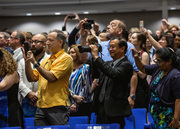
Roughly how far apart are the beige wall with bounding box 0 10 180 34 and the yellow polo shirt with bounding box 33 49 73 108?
560 centimetres

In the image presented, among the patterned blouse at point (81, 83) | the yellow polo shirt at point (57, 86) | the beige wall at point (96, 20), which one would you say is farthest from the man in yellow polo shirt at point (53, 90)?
the beige wall at point (96, 20)

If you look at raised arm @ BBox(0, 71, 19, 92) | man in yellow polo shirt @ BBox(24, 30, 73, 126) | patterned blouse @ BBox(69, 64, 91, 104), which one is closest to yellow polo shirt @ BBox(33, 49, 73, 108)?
man in yellow polo shirt @ BBox(24, 30, 73, 126)

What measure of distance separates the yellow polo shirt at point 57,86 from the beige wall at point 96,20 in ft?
18.4

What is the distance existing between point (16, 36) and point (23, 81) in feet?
2.59

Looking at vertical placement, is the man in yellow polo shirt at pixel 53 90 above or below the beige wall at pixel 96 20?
below

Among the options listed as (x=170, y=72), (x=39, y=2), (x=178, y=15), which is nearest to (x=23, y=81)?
(x=170, y=72)

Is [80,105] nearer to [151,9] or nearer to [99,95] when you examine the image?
[99,95]

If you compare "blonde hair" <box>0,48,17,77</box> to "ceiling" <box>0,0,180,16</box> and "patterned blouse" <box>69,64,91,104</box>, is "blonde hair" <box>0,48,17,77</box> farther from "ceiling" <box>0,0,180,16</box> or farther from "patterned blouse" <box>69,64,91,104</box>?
"ceiling" <box>0,0,180,16</box>

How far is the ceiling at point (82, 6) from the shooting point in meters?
8.34

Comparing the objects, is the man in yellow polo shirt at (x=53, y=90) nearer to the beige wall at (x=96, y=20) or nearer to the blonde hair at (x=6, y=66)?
the blonde hair at (x=6, y=66)

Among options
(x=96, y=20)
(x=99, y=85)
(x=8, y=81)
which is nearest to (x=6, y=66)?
(x=8, y=81)

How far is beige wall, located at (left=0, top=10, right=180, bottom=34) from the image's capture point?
28.5ft

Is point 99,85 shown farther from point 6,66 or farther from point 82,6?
point 82,6

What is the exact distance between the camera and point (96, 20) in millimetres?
9000
